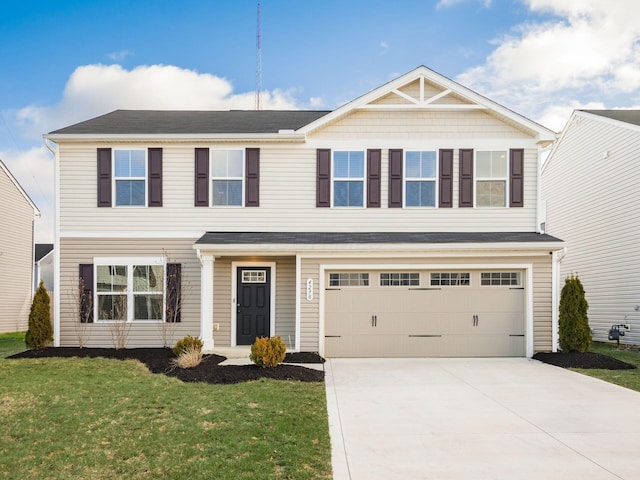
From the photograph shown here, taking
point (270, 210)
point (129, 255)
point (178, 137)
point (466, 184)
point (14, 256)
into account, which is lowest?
point (14, 256)

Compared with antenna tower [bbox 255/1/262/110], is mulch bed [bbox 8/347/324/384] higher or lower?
lower

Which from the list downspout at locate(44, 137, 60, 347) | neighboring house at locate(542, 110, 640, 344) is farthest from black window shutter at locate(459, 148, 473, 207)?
downspout at locate(44, 137, 60, 347)

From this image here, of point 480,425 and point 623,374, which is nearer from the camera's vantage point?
point 480,425

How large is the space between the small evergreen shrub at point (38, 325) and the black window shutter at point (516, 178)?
11809 mm

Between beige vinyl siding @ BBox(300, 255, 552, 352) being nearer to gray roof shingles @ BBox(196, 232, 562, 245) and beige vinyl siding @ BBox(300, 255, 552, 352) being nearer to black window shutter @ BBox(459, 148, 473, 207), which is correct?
Result: gray roof shingles @ BBox(196, 232, 562, 245)

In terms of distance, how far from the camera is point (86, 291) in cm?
1225

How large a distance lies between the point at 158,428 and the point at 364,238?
702cm

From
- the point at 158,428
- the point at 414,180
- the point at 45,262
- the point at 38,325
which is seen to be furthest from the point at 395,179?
the point at 45,262

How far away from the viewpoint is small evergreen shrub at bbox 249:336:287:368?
945 centimetres

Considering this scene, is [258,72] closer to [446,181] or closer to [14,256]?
[446,181]

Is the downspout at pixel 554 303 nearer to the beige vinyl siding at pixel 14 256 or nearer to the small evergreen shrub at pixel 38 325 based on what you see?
the small evergreen shrub at pixel 38 325

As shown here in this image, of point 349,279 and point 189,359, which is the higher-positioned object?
point 349,279

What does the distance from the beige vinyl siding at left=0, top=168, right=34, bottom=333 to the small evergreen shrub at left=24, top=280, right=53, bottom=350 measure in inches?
370

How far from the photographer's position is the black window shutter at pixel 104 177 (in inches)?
487
